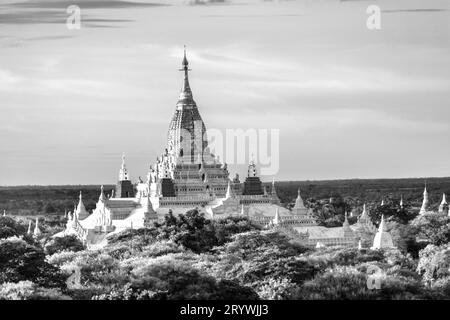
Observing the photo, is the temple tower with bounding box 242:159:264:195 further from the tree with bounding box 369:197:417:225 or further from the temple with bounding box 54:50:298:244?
the tree with bounding box 369:197:417:225

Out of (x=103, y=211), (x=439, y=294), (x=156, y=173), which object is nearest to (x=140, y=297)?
(x=439, y=294)

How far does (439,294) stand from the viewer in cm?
3709

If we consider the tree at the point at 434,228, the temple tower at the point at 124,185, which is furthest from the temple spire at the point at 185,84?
the tree at the point at 434,228

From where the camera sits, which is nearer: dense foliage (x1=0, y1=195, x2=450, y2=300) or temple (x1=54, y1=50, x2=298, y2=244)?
dense foliage (x1=0, y1=195, x2=450, y2=300)

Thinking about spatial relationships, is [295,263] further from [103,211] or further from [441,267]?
[103,211]

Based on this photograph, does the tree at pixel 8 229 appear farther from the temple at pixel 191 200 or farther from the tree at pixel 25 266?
the tree at pixel 25 266

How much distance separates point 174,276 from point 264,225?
29.9 metres

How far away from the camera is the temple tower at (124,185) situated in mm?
80812

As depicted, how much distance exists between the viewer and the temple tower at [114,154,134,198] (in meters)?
80.8

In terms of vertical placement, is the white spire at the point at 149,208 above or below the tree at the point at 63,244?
above

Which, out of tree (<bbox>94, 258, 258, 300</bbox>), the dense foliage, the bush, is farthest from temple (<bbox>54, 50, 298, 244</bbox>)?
the bush

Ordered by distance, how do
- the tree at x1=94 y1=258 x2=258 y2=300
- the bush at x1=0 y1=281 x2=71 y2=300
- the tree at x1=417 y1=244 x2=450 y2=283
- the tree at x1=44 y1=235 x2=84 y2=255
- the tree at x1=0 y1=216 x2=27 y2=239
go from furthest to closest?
the tree at x1=44 y1=235 x2=84 y2=255
the tree at x1=0 y1=216 x2=27 y2=239
the tree at x1=417 y1=244 x2=450 y2=283
the tree at x1=94 y1=258 x2=258 y2=300
the bush at x1=0 y1=281 x2=71 y2=300

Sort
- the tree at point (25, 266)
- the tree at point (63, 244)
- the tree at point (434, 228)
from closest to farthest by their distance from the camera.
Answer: the tree at point (25, 266)
the tree at point (63, 244)
the tree at point (434, 228)

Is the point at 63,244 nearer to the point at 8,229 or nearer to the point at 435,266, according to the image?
the point at 8,229
